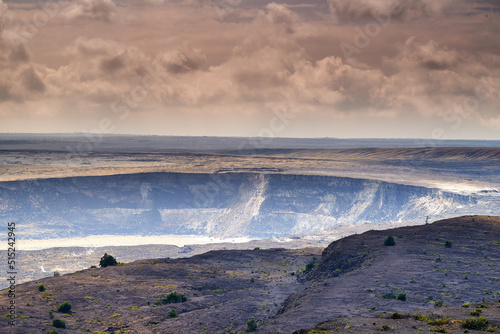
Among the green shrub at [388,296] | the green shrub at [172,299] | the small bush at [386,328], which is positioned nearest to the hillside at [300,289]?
the green shrub at [388,296]

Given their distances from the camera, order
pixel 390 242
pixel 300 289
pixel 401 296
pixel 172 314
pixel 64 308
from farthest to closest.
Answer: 1. pixel 390 242
2. pixel 300 289
3. pixel 172 314
4. pixel 64 308
5. pixel 401 296

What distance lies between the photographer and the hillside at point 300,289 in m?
51.3

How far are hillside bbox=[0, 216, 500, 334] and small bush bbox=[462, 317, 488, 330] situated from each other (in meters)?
1.70

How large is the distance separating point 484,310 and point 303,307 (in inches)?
721

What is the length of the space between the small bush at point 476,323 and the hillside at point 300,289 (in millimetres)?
1695

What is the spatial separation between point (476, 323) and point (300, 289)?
37407mm

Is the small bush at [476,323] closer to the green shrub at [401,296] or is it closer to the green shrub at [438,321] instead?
the green shrub at [438,321]

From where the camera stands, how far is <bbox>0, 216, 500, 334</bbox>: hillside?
51.3m

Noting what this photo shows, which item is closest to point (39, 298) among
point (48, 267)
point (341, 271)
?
point (341, 271)

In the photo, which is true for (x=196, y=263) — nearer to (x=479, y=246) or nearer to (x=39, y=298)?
(x=39, y=298)

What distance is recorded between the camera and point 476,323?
36.2m

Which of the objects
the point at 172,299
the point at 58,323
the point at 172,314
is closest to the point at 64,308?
the point at 58,323

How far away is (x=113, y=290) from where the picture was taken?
6906 cm

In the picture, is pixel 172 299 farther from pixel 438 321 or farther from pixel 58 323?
pixel 438 321
